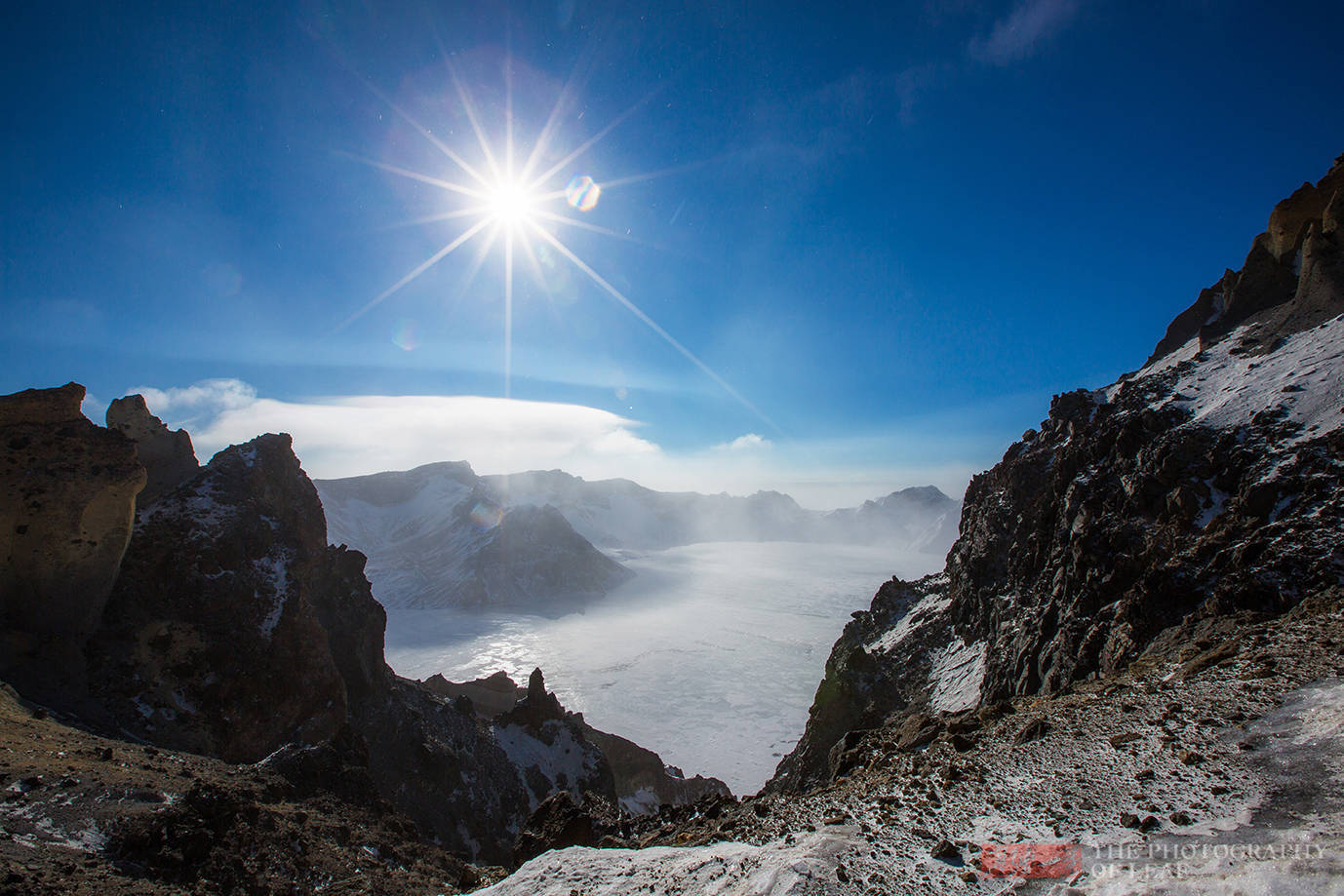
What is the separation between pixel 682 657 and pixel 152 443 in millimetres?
95586

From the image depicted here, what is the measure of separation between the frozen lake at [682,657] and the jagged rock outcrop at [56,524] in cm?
5496

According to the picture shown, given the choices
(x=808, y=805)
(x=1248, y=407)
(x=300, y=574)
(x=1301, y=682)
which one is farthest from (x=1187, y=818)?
(x=300, y=574)

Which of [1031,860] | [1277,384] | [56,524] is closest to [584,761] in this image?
[56,524]

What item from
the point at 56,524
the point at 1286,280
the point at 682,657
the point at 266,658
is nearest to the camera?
the point at 56,524

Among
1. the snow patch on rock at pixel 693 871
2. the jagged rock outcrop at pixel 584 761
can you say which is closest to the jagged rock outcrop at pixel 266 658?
the jagged rock outcrop at pixel 584 761

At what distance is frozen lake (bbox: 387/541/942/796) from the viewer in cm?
7306

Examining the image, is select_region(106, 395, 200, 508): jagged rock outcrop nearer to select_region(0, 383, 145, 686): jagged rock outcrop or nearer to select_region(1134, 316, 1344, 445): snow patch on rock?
select_region(0, 383, 145, 686): jagged rock outcrop

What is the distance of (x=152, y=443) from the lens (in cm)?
3372

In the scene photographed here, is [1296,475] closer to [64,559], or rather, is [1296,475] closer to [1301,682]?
[1301,682]

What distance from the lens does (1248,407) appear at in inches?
768

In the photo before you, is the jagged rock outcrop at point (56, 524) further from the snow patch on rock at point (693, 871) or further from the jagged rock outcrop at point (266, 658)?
the snow patch on rock at point (693, 871)

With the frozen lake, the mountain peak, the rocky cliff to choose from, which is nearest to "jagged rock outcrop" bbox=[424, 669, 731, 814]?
the rocky cliff

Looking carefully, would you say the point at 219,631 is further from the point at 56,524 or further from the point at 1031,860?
the point at 1031,860

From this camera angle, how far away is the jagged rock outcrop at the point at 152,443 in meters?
32.9
